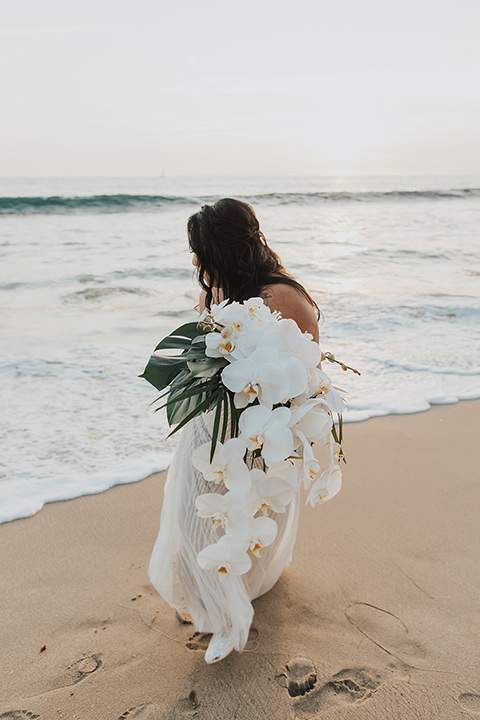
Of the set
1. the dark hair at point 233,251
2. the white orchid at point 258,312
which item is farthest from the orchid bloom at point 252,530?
the dark hair at point 233,251

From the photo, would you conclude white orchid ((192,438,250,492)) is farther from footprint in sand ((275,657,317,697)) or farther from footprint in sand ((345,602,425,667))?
footprint in sand ((345,602,425,667))

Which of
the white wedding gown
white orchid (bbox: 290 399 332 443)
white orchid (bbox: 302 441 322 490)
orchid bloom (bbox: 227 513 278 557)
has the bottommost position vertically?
the white wedding gown

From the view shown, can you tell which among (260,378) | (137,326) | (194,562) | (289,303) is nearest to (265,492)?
(260,378)

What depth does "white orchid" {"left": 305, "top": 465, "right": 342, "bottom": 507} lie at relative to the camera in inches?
66.0

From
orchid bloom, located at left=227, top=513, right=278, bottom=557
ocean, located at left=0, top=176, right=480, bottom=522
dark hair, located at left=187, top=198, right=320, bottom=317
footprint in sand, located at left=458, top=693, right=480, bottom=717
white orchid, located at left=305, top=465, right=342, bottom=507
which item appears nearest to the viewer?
orchid bloom, located at left=227, top=513, right=278, bottom=557

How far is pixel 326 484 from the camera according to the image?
5.56ft

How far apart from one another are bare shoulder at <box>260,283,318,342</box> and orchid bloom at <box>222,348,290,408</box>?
0.85 m

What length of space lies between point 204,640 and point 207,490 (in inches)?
28.1

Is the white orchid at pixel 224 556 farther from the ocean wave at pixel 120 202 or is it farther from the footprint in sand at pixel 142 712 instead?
the ocean wave at pixel 120 202

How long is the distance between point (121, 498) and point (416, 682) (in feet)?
6.79

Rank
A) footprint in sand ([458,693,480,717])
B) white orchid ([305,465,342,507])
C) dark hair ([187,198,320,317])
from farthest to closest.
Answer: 1. dark hair ([187,198,320,317])
2. footprint in sand ([458,693,480,717])
3. white orchid ([305,465,342,507])

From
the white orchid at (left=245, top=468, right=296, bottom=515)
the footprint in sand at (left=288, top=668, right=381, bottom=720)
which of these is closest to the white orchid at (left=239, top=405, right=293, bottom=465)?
the white orchid at (left=245, top=468, right=296, bottom=515)

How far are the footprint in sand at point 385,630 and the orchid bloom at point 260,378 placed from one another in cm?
142

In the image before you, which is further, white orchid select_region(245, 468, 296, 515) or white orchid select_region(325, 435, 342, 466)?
white orchid select_region(325, 435, 342, 466)
